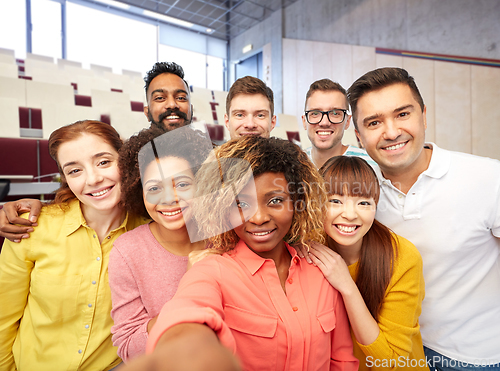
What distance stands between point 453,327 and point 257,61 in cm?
1002

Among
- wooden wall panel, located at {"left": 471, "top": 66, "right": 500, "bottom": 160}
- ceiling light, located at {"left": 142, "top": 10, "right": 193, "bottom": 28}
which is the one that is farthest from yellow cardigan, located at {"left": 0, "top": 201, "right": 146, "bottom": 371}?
ceiling light, located at {"left": 142, "top": 10, "right": 193, "bottom": 28}

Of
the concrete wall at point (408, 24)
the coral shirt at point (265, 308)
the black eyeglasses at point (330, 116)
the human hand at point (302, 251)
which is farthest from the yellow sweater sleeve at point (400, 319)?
the concrete wall at point (408, 24)

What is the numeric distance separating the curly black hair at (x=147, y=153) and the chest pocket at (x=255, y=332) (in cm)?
43

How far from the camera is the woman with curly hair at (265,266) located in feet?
2.19

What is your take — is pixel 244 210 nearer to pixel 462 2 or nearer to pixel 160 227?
pixel 160 227

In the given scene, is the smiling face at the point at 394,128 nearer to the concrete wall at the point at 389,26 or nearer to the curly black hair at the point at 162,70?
the curly black hair at the point at 162,70

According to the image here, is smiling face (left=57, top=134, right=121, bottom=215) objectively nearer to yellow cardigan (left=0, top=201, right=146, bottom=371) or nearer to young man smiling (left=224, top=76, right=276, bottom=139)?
yellow cardigan (left=0, top=201, right=146, bottom=371)

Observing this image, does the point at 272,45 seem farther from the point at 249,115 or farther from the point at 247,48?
the point at 249,115

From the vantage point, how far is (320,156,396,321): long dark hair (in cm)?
88

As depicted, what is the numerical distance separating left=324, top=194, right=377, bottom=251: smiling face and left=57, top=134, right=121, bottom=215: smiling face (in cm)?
75

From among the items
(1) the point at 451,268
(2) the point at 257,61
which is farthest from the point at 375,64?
(1) the point at 451,268

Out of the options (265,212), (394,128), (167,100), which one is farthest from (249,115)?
(265,212)

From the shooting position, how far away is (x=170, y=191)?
84 centimetres

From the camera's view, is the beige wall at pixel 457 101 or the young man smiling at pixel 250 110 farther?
the beige wall at pixel 457 101
